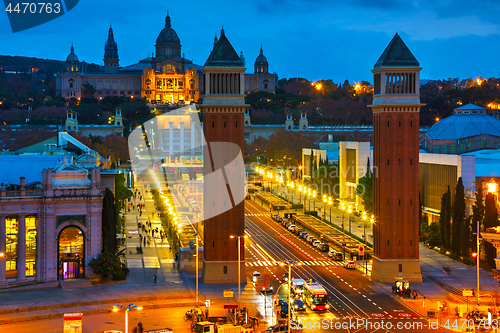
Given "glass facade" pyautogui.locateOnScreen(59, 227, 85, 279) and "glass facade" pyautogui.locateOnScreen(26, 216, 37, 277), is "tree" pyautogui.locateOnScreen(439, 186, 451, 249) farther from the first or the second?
"glass facade" pyautogui.locateOnScreen(26, 216, 37, 277)

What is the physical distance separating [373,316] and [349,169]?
68.7 metres

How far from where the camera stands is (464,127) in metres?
122

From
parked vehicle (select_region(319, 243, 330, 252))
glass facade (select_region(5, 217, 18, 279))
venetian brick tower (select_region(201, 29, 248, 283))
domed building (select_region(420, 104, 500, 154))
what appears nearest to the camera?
glass facade (select_region(5, 217, 18, 279))

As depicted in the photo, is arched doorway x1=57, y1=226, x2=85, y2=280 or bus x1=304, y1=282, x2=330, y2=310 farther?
arched doorway x1=57, y1=226, x2=85, y2=280

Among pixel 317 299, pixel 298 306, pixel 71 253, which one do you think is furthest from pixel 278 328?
pixel 71 253

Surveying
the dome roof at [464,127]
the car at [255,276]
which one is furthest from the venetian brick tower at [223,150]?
the dome roof at [464,127]

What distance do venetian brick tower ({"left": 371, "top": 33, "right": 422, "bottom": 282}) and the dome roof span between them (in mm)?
60022

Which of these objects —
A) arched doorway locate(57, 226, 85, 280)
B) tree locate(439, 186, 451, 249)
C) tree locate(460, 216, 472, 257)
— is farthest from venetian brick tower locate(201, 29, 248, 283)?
tree locate(439, 186, 451, 249)

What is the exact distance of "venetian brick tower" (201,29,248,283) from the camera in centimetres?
6259

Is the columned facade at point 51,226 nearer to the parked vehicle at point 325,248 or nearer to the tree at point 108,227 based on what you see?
the tree at point 108,227

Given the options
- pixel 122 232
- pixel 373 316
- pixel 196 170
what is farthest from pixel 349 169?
pixel 373 316

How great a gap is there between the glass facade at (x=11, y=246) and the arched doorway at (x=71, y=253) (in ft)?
11.7

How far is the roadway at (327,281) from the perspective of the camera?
50.3 meters

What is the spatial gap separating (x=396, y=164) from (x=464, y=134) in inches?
2412
